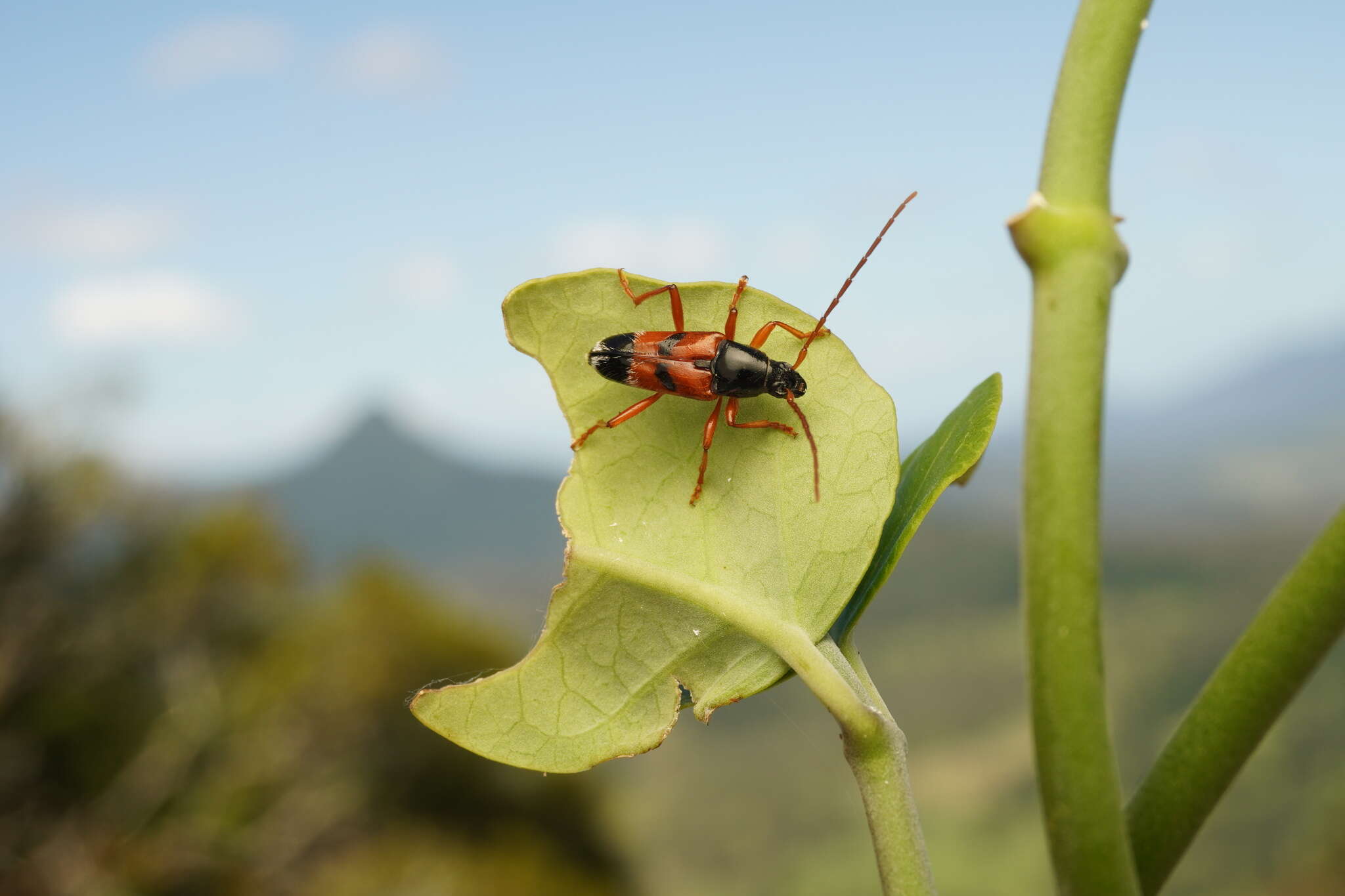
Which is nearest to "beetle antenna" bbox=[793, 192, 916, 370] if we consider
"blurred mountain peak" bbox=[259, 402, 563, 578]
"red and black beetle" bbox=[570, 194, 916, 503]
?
"red and black beetle" bbox=[570, 194, 916, 503]

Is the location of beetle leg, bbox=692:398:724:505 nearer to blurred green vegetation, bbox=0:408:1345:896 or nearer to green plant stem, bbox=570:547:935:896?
green plant stem, bbox=570:547:935:896

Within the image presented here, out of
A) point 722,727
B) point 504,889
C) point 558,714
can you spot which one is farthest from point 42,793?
point 558,714

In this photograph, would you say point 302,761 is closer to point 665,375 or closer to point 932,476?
point 665,375

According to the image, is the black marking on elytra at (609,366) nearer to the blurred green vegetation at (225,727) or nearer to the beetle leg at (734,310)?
the beetle leg at (734,310)

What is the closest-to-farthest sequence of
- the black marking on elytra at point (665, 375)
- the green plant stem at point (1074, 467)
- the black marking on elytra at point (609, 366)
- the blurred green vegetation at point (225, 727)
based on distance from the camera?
the green plant stem at point (1074, 467), the black marking on elytra at point (609, 366), the black marking on elytra at point (665, 375), the blurred green vegetation at point (225, 727)

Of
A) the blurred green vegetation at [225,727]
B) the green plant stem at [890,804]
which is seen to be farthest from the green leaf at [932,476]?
the blurred green vegetation at [225,727]

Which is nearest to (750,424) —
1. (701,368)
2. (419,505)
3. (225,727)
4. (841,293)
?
(701,368)
